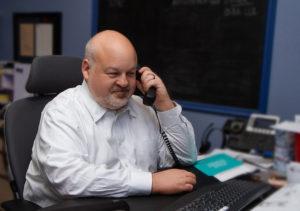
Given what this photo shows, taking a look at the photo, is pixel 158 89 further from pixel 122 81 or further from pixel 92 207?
pixel 92 207

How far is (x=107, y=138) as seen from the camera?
1.31m

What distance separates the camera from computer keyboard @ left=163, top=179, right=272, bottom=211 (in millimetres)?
979

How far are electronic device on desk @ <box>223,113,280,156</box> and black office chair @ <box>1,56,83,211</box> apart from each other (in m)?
0.81

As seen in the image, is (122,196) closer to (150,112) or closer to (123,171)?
(123,171)

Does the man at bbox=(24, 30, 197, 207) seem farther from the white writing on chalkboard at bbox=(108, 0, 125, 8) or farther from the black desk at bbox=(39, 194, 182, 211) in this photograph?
the white writing on chalkboard at bbox=(108, 0, 125, 8)

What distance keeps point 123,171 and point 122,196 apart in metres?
0.08

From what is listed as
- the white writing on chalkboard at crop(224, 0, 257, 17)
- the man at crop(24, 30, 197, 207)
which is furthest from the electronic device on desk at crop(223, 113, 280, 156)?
the white writing on chalkboard at crop(224, 0, 257, 17)

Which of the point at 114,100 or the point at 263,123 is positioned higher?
the point at 114,100

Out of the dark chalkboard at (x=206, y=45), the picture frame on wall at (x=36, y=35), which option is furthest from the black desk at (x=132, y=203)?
the picture frame on wall at (x=36, y=35)

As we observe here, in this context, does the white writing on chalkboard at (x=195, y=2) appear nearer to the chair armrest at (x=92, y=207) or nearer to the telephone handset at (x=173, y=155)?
the telephone handset at (x=173, y=155)

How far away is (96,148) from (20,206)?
0.99 feet

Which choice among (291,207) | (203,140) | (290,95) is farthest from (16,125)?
(290,95)

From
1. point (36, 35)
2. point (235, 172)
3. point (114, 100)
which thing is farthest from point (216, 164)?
point (36, 35)

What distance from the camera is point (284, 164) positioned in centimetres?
144
